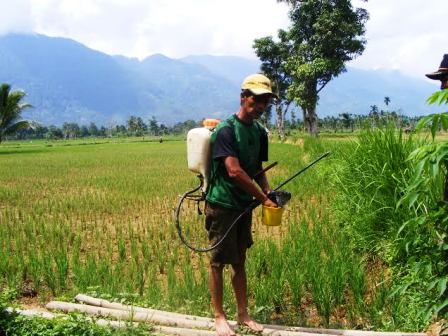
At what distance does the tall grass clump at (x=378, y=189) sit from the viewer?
405 cm

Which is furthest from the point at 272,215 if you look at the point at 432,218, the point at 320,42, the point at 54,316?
the point at 320,42

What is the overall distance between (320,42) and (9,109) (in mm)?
21214

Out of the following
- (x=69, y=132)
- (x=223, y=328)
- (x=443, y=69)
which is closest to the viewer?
(x=443, y=69)

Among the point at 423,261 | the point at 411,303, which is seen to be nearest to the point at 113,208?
the point at 411,303

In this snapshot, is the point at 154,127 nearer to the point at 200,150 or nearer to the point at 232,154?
the point at 200,150

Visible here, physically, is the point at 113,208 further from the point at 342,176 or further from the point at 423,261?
the point at 423,261

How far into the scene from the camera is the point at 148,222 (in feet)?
23.1

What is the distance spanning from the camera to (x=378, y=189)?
167 inches

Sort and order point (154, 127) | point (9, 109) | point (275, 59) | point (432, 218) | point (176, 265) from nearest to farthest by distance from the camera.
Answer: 1. point (432, 218)
2. point (176, 265)
3. point (9, 109)
4. point (275, 59)
5. point (154, 127)

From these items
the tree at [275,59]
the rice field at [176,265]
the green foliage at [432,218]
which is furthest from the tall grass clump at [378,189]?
the tree at [275,59]

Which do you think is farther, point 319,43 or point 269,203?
point 319,43

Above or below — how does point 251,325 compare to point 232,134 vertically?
below

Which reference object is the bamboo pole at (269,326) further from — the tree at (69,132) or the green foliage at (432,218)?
the tree at (69,132)

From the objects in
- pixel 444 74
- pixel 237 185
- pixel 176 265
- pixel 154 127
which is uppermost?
pixel 154 127
